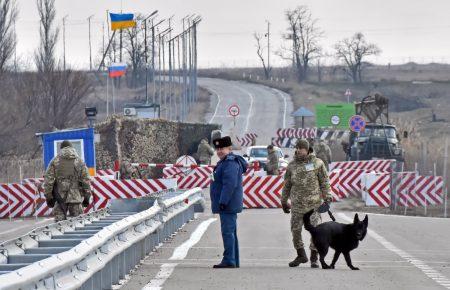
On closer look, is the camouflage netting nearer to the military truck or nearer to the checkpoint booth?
the military truck

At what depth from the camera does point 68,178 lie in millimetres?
19031

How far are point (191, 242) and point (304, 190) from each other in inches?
193

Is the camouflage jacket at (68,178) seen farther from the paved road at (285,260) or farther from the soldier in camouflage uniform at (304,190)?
the soldier in camouflage uniform at (304,190)

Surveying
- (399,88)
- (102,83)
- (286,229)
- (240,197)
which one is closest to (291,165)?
(240,197)

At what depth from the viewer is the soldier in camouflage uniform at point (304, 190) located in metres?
16.8

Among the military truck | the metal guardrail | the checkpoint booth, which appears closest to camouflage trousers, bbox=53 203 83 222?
the metal guardrail

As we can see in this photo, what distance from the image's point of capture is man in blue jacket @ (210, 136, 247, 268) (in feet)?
53.5

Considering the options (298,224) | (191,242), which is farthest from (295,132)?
(298,224)

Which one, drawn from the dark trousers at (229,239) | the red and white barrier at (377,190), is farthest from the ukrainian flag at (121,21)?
the dark trousers at (229,239)

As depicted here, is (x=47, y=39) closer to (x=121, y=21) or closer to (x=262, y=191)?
(x=121, y=21)

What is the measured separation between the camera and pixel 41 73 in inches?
3228

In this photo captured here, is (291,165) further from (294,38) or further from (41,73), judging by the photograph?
(294,38)

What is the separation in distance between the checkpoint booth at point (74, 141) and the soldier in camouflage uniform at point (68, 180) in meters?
15.3

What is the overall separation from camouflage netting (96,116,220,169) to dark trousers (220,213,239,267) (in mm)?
39568
